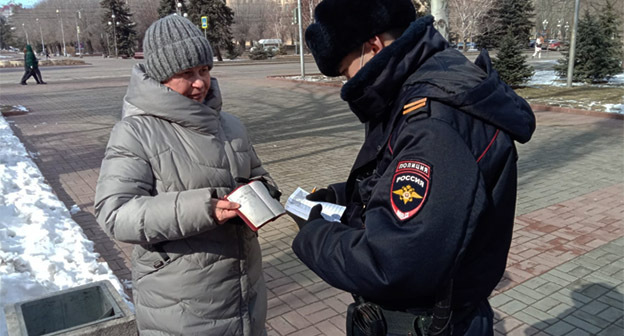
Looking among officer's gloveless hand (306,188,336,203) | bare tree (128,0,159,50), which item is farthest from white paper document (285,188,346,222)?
bare tree (128,0,159,50)

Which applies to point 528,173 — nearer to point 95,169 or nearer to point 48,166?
point 95,169

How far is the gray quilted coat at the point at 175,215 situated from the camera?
1800mm

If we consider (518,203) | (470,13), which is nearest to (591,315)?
(518,203)

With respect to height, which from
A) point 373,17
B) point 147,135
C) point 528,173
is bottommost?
point 528,173

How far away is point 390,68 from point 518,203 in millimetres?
4974

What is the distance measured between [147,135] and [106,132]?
374 inches

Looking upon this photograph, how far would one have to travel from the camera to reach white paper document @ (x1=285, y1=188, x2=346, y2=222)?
63.7 inches

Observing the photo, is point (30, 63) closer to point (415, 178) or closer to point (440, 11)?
point (440, 11)

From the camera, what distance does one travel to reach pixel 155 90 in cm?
194

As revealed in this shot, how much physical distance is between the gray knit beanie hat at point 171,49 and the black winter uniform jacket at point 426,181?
2.78 ft

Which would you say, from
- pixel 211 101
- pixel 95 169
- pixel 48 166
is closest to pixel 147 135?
pixel 211 101

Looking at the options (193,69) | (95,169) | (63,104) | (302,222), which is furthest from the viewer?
(63,104)

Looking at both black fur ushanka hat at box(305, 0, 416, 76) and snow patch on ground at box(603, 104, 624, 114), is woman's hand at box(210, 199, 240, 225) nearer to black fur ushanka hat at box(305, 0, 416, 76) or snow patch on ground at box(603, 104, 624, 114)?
black fur ushanka hat at box(305, 0, 416, 76)

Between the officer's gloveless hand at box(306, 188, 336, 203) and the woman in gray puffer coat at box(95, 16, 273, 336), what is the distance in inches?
11.8
